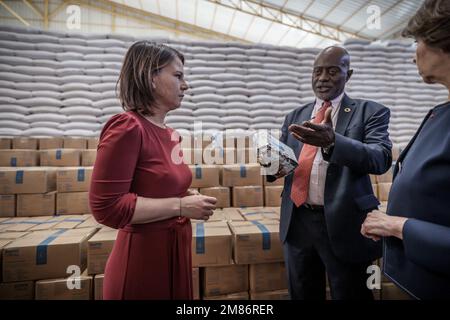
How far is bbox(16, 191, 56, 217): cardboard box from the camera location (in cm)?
202

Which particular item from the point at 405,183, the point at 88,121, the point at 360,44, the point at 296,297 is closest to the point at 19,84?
the point at 88,121

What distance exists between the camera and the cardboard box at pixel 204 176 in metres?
2.18

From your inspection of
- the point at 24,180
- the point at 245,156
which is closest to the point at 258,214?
the point at 245,156

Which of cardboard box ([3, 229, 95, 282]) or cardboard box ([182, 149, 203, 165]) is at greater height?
cardboard box ([182, 149, 203, 165])

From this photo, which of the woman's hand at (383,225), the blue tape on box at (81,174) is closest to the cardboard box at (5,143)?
the blue tape on box at (81,174)

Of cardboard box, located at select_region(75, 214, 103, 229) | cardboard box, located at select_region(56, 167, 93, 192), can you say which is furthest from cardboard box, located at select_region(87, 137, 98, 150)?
cardboard box, located at select_region(75, 214, 103, 229)

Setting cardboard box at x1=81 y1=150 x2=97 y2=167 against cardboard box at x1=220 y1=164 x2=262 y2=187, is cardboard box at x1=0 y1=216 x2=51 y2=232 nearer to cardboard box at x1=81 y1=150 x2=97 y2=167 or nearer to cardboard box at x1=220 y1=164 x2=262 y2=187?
cardboard box at x1=81 y1=150 x2=97 y2=167

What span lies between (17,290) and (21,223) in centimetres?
67

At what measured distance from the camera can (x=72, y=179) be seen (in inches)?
83.0

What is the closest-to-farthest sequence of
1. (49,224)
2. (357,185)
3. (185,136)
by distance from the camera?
1. (357,185)
2. (49,224)
3. (185,136)

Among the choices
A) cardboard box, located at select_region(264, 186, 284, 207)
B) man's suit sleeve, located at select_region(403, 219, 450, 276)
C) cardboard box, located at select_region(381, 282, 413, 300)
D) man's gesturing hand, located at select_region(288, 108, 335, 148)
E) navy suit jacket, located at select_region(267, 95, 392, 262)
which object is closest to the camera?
man's suit sleeve, located at select_region(403, 219, 450, 276)

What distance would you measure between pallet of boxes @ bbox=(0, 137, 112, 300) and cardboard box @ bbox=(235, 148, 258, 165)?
135cm

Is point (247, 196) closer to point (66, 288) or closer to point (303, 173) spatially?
point (303, 173)

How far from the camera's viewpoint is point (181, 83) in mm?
836
